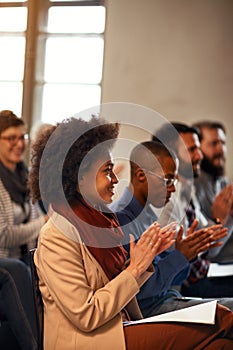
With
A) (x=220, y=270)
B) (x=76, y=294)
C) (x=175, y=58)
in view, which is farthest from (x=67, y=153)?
(x=175, y=58)

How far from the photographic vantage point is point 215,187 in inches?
178

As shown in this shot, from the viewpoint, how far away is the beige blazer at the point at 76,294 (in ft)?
6.36

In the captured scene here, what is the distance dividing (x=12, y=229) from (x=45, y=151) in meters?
1.37

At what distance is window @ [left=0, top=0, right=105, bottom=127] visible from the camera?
5.94 meters

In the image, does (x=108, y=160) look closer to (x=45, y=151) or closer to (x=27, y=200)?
(x=45, y=151)

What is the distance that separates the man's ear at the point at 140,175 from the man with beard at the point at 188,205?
34 centimetres

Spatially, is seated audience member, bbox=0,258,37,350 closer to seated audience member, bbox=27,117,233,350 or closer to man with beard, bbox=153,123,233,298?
seated audience member, bbox=27,117,233,350

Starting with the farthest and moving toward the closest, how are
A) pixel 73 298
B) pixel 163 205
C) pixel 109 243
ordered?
pixel 163 205, pixel 109 243, pixel 73 298

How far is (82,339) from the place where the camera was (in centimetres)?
198

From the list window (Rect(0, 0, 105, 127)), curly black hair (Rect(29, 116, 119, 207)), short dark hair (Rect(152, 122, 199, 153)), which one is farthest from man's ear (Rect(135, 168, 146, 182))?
window (Rect(0, 0, 105, 127))

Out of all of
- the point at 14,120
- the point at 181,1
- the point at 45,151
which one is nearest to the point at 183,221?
the point at 14,120

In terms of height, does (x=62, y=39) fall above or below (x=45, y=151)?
above

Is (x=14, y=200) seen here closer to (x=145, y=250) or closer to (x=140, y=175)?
(x=140, y=175)

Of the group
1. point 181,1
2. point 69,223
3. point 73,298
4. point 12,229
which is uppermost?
point 181,1
